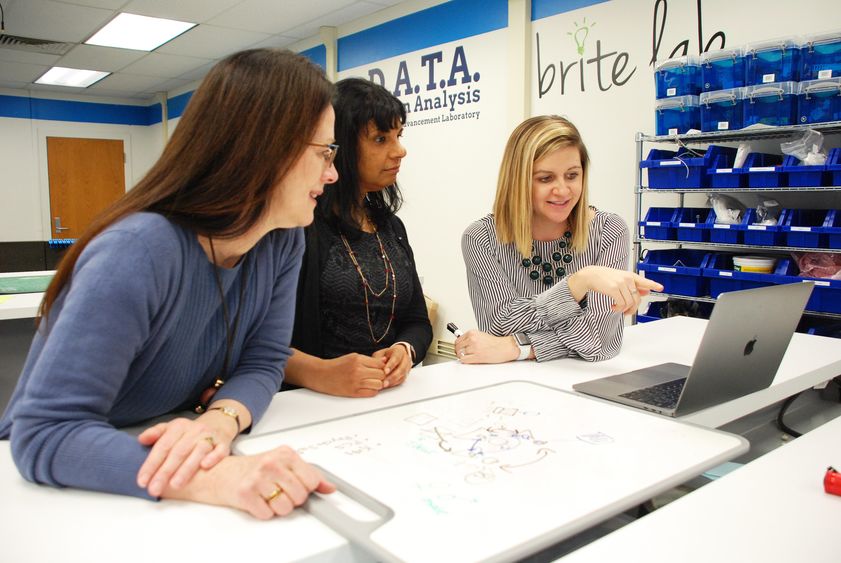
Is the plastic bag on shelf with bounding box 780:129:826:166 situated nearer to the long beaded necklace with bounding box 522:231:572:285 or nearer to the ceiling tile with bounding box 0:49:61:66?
the long beaded necklace with bounding box 522:231:572:285

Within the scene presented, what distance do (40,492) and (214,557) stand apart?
1.06ft

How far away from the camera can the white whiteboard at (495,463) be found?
73 centimetres

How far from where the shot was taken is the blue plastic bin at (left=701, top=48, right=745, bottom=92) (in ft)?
9.07

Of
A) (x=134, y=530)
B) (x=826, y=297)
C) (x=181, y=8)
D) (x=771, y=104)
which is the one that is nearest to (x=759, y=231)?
(x=826, y=297)

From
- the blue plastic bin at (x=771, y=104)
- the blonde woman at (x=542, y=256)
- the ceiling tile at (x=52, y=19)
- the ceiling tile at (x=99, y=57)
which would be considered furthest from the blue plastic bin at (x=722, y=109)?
the ceiling tile at (x=99, y=57)

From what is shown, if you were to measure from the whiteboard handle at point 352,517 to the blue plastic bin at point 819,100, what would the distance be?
259cm

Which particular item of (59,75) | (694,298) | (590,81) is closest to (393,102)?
(694,298)

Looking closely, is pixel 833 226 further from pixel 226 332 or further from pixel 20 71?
pixel 20 71

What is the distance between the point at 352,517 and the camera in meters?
0.78

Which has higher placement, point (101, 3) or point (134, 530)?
point (101, 3)

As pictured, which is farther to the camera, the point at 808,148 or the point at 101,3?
the point at 101,3

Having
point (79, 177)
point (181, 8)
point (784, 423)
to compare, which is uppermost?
point (181, 8)

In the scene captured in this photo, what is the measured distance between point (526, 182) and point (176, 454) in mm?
1246

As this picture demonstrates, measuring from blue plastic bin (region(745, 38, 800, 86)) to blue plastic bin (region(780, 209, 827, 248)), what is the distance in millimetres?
557
